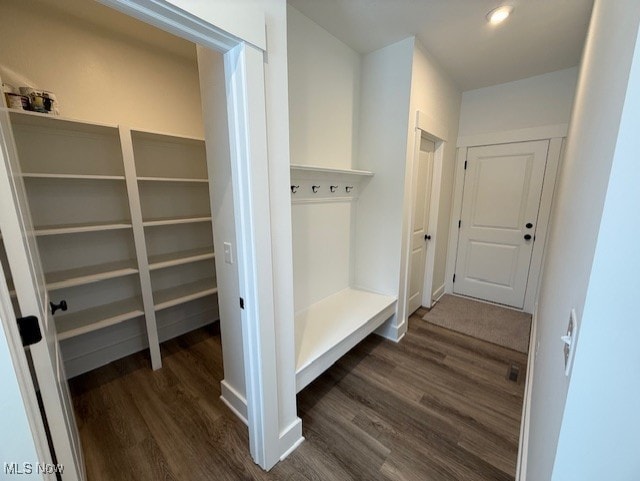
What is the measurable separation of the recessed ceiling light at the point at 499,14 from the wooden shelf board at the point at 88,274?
320cm

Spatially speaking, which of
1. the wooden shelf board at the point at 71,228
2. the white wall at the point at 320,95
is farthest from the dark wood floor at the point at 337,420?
the white wall at the point at 320,95

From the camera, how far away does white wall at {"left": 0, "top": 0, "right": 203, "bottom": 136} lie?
1.66 metres

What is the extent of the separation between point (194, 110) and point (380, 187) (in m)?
1.97

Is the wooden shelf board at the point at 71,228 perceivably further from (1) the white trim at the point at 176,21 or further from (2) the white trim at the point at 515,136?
(2) the white trim at the point at 515,136

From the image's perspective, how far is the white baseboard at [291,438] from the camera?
144 cm

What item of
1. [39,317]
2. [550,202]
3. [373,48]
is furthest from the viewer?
[550,202]

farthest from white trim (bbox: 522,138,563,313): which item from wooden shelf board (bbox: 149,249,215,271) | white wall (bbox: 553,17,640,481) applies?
wooden shelf board (bbox: 149,249,215,271)

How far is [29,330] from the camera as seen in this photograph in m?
0.77

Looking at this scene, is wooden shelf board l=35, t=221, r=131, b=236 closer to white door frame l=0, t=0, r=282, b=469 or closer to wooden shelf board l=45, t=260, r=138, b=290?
wooden shelf board l=45, t=260, r=138, b=290

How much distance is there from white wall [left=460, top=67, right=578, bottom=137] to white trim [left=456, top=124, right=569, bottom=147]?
0.04 meters

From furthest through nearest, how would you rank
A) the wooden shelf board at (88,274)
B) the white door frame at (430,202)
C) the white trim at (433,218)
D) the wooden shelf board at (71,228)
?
the white trim at (433,218), the white door frame at (430,202), the wooden shelf board at (88,274), the wooden shelf board at (71,228)

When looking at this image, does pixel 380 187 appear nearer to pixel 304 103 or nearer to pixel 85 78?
pixel 304 103

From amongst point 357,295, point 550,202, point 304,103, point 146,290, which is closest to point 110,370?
point 146,290

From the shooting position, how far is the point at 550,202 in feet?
9.35
